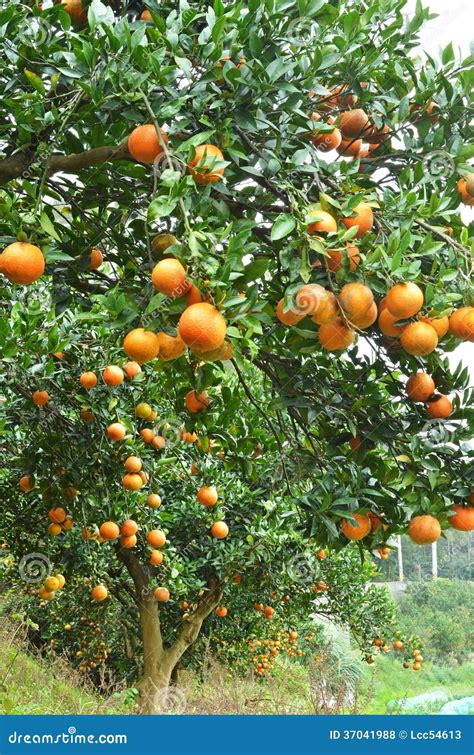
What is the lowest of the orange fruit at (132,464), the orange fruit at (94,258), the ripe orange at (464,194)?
the orange fruit at (132,464)

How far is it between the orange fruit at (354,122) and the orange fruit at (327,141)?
5 cm

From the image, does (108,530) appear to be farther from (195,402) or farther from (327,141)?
(327,141)

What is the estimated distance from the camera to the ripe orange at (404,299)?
1.13 metres

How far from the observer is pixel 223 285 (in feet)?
3.18

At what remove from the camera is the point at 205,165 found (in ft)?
3.45

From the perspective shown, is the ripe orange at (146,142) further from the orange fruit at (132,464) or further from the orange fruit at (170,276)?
the orange fruit at (132,464)

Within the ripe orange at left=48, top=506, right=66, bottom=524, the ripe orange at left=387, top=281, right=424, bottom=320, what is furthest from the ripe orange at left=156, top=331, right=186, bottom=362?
Result: the ripe orange at left=48, top=506, right=66, bottom=524

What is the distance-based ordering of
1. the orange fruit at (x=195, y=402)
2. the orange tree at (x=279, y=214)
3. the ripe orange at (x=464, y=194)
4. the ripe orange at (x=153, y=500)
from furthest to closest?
the ripe orange at (x=153, y=500), the orange fruit at (x=195, y=402), the ripe orange at (x=464, y=194), the orange tree at (x=279, y=214)

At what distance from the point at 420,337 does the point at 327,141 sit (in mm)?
558

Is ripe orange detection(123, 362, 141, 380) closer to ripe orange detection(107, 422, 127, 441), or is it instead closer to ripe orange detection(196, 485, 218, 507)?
ripe orange detection(107, 422, 127, 441)

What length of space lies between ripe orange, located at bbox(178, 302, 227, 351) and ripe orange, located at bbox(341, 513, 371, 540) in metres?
0.71

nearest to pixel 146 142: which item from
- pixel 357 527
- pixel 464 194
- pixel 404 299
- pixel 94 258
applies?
pixel 404 299

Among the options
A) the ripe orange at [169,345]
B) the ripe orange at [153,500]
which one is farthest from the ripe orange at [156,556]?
the ripe orange at [169,345]

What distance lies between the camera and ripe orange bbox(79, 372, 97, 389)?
2418 mm
